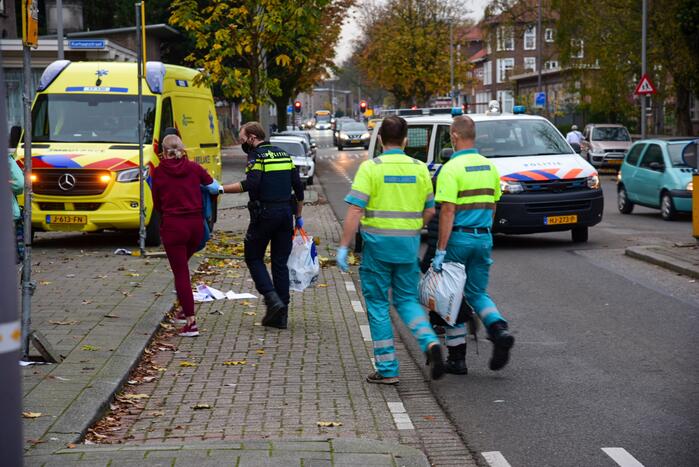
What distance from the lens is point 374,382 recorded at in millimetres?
7574

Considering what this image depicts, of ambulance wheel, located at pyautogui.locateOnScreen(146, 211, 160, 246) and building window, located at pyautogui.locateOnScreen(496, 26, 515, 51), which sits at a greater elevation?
building window, located at pyautogui.locateOnScreen(496, 26, 515, 51)

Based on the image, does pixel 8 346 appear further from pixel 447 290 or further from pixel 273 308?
pixel 273 308

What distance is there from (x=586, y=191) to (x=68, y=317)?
9.14 metres

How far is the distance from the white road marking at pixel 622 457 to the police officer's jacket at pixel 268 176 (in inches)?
181

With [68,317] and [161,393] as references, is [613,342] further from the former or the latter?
[68,317]

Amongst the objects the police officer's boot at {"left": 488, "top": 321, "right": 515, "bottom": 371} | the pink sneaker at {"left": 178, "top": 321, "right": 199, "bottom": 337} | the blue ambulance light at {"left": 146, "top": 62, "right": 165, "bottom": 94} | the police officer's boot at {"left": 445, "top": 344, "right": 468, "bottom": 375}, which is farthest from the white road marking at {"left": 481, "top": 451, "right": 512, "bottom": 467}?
the blue ambulance light at {"left": 146, "top": 62, "right": 165, "bottom": 94}

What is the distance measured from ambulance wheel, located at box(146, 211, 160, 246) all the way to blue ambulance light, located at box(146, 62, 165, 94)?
2.07 m

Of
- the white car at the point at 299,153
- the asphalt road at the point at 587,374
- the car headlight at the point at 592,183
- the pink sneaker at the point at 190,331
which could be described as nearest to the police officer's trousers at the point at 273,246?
the pink sneaker at the point at 190,331

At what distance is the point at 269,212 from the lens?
971 cm

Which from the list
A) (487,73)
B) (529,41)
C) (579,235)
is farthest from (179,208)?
(487,73)

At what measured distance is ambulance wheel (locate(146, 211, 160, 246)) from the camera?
16344 mm

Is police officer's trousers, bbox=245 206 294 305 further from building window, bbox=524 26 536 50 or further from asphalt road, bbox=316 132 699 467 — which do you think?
building window, bbox=524 26 536 50

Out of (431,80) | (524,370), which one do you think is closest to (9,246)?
(524,370)

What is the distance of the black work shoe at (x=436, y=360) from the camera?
7.25 meters
